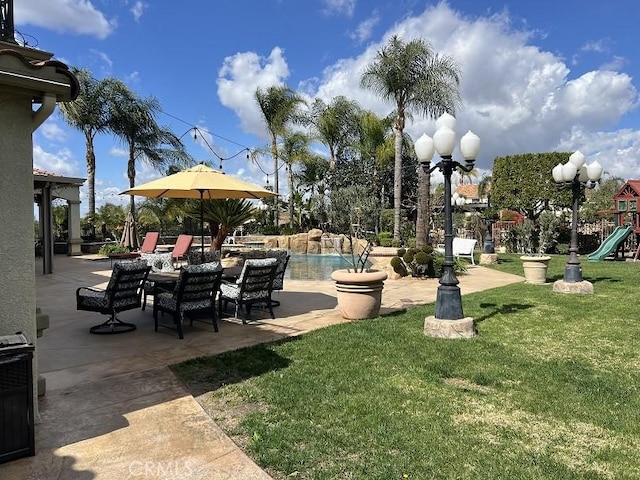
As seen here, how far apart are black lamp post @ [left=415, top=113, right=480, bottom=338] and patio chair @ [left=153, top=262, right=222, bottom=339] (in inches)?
118

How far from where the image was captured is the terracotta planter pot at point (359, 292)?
6832mm

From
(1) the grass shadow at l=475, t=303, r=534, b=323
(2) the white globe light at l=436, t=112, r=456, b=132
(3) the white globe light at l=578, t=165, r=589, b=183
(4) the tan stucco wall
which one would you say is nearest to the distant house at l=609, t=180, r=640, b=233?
(3) the white globe light at l=578, t=165, r=589, b=183

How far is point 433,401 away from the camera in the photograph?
3797 mm

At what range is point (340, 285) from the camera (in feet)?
23.0

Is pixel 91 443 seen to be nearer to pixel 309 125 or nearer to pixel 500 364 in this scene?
pixel 500 364

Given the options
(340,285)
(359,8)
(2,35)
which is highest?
(359,8)

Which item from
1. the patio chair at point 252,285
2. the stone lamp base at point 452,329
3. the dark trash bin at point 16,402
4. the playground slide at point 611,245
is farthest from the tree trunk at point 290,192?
the dark trash bin at point 16,402

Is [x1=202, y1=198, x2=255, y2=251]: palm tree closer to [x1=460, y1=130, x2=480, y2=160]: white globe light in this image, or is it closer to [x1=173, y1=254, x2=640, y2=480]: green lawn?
[x1=173, y1=254, x2=640, y2=480]: green lawn

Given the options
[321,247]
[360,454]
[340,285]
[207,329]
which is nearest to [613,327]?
[340,285]

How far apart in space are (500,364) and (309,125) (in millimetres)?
27848

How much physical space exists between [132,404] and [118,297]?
2.93 m

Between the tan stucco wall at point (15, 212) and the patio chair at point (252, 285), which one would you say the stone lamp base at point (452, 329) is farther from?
the tan stucco wall at point (15, 212)

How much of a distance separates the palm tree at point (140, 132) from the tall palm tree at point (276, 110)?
557 centimetres

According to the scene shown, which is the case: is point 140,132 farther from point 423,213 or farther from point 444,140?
point 444,140
